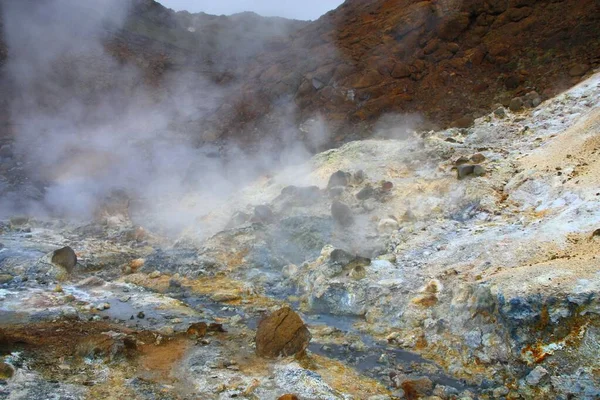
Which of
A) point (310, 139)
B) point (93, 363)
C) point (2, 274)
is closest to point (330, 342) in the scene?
point (93, 363)

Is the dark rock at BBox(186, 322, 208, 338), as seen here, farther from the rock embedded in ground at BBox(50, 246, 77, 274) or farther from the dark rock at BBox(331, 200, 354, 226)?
the dark rock at BBox(331, 200, 354, 226)

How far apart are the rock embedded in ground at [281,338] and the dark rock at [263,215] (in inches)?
134

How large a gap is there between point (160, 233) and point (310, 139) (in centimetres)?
399

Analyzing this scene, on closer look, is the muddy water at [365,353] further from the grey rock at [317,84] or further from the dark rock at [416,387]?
the grey rock at [317,84]

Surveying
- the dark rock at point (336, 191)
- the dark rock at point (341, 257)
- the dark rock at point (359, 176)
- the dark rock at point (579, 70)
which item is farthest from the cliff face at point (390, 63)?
the dark rock at point (341, 257)

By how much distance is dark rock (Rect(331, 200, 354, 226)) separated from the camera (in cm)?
711

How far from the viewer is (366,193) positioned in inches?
299

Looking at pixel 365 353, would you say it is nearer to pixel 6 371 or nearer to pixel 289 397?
pixel 289 397

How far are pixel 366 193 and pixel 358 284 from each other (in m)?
2.44

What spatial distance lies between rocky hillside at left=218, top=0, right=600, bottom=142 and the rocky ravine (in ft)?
3.77

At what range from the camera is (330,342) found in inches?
183

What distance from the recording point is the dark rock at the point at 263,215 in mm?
7723

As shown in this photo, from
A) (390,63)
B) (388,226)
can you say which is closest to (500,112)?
(390,63)

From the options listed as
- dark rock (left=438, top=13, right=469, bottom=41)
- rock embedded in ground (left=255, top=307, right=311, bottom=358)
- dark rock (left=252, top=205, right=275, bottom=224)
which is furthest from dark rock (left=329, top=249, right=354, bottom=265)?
dark rock (left=438, top=13, right=469, bottom=41)
